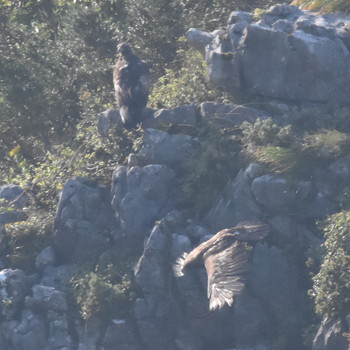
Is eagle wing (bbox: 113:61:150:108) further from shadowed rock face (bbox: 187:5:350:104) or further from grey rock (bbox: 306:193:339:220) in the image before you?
grey rock (bbox: 306:193:339:220)

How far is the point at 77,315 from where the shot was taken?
12211 millimetres

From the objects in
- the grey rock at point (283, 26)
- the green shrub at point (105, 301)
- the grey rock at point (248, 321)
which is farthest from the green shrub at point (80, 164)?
the grey rock at point (248, 321)

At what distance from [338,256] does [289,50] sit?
392 centimetres

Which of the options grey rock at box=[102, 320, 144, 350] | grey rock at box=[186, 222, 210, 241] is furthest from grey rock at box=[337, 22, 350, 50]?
grey rock at box=[102, 320, 144, 350]

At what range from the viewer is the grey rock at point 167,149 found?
42.9 ft

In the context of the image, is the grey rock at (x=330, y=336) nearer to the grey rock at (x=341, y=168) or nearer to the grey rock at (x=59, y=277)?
the grey rock at (x=341, y=168)

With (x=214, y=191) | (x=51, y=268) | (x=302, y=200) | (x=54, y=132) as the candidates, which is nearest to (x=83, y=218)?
(x=51, y=268)

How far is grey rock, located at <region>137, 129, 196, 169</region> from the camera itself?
42.9 ft

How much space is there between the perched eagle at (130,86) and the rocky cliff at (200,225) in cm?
25

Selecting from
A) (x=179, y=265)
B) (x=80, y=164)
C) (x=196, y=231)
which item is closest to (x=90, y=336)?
(x=179, y=265)

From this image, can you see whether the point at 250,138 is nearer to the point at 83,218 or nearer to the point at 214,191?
the point at 214,191

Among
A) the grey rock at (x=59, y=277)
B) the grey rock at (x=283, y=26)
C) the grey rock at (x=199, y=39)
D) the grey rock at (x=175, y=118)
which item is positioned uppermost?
the grey rock at (x=283, y=26)

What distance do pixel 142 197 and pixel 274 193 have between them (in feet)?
6.06

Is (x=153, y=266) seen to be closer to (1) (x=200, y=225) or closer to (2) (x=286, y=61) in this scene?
(1) (x=200, y=225)
